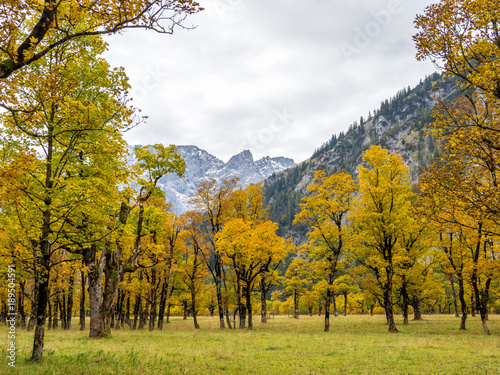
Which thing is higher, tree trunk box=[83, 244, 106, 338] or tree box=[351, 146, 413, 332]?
tree box=[351, 146, 413, 332]

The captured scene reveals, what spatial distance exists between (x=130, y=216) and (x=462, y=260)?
25420 mm

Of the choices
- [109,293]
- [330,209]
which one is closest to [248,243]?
[330,209]

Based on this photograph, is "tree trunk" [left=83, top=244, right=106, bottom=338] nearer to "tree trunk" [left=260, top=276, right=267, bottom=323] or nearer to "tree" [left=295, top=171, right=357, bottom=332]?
"tree" [left=295, top=171, right=357, bottom=332]

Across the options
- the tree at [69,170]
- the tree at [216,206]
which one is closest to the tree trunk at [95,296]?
the tree at [69,170]

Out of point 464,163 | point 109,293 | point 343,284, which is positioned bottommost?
point 343,284

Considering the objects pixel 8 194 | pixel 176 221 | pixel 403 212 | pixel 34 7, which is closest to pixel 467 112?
pixel 34 7

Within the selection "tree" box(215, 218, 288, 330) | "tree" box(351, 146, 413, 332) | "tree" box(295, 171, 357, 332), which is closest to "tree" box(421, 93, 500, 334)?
"tree" box(351, 146, 413, 332)

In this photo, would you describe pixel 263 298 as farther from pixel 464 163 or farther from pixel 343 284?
pixel 464 163

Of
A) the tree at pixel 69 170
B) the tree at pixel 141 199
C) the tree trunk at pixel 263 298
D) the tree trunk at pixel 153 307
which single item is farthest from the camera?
the tree trunk at pixel 263 298

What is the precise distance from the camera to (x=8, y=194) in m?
5.56

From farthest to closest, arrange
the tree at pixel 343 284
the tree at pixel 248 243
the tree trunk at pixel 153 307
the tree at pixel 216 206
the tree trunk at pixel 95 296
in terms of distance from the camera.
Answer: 1. the tree trunk at pixel 153 307
2. the tree at pixel 216 206
3. the tree at pixel 248 243
4. the tree at pixel 343 284
5. the tree trunk at pixel 95 296

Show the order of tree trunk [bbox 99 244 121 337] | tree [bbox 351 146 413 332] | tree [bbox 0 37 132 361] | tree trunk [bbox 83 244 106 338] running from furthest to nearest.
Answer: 1. tree [bbox 351 146 413 332]
2. tree trunk [bbox 99 244 121 337]
3. tree trunk [bbox 83 244 106 338]
4. tree [bbox 0 37 132 361]

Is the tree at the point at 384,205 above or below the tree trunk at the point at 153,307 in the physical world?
above

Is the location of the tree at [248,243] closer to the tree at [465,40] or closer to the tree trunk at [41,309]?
the tree trunk at [41,309]
